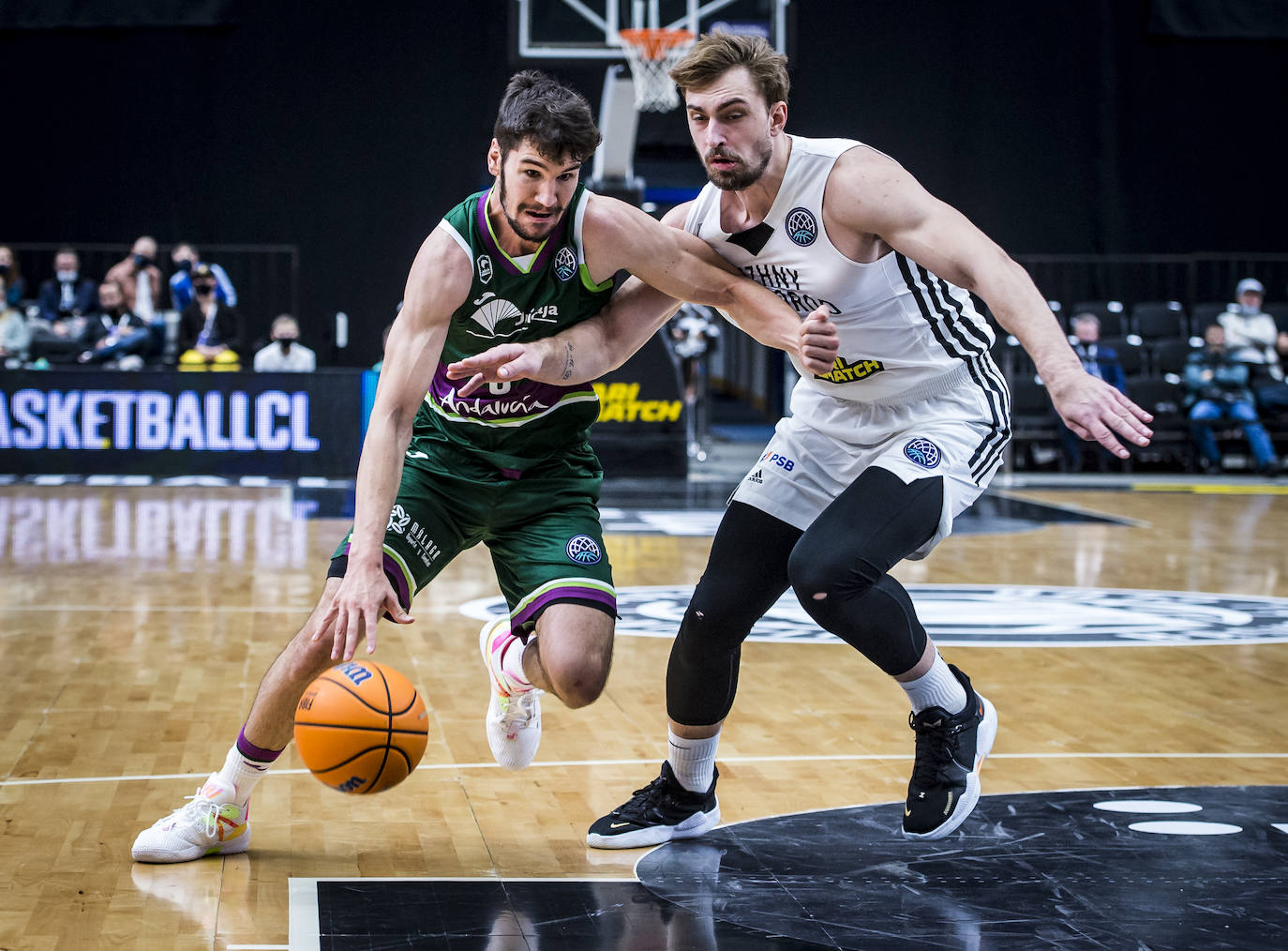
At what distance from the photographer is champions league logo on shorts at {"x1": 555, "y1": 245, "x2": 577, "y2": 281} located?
12.4 ft

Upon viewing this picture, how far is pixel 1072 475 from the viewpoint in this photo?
49.4 ft

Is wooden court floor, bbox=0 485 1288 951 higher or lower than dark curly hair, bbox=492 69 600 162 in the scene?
lower

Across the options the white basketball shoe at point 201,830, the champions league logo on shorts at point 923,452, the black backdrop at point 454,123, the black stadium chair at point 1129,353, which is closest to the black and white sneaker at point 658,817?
the white basketball shoe at point 201,830

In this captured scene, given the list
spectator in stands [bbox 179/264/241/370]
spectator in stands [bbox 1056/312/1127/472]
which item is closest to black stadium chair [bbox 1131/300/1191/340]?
spectator in stands [bbox 1056/312/1127/472]

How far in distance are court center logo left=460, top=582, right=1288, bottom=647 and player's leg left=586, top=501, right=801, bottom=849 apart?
8.04 feet

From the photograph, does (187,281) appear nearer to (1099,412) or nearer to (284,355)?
(284,355)

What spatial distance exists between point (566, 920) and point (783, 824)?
0.95 metres

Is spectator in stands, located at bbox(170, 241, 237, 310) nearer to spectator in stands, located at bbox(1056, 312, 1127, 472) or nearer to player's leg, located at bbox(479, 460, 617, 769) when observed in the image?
spectator in stands, located at bbox(1056, 312, 1127, 472)

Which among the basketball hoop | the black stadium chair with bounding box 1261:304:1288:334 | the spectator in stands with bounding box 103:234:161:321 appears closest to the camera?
the basketball hoop

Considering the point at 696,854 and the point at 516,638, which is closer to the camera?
the point at 696,854

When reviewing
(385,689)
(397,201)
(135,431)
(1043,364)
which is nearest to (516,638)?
(385,689)

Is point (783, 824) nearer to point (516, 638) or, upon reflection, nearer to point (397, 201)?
point (516, 638)

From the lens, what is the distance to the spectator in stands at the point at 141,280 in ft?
48.4

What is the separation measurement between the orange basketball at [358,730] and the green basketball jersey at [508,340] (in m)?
0.70
